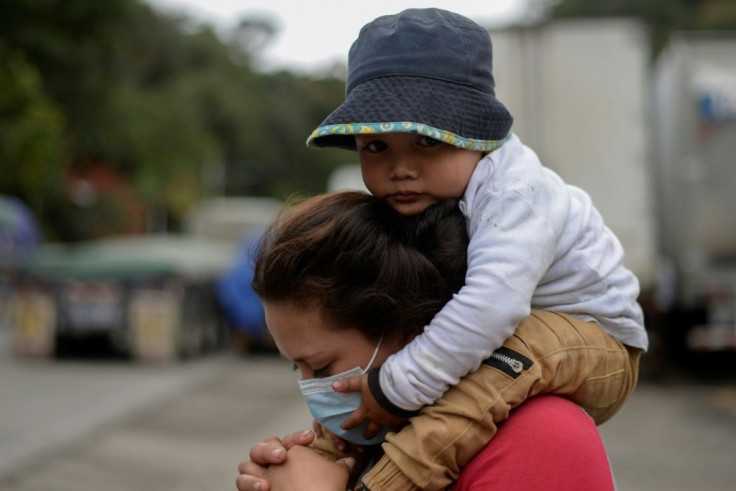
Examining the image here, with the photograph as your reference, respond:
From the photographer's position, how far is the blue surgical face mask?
1.91 meters

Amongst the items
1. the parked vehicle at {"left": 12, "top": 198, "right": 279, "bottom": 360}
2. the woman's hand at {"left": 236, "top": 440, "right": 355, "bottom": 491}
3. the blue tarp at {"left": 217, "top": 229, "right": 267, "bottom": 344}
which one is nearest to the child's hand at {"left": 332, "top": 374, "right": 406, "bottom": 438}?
the woman's hand at {"left": 236, "top": 440, "right": 355, "bottom": 491}

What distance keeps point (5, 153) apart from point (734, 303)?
8.50m

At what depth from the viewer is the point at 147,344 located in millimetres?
15016

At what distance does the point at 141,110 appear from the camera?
44469mm

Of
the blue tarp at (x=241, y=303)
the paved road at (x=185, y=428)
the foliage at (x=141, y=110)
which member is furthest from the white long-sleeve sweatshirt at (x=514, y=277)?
the blue tarp at (x=241, y=303)

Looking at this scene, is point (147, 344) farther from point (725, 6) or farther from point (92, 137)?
point (725, 6)

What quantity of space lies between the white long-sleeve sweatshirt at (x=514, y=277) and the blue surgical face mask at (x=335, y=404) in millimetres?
129

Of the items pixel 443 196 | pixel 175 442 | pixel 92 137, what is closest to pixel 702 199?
pixel 175 442

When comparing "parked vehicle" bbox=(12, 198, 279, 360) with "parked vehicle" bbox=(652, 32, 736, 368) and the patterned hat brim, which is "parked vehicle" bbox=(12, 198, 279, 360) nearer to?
"parked vehicle" bbox=(652, 32, 736, 368)

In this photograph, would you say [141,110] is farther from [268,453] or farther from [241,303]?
[268,453]

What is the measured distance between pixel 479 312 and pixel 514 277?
92mm

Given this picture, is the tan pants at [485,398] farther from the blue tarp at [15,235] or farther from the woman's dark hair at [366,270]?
the blue tarp at [15,235]

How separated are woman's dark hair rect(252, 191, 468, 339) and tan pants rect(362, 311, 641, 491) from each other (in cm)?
17

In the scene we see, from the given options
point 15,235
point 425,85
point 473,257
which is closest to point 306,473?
point 473,257
